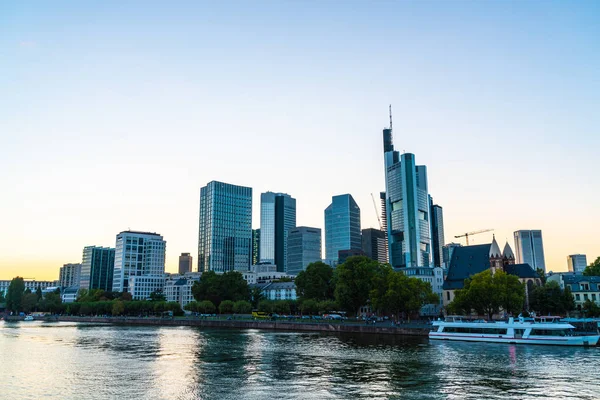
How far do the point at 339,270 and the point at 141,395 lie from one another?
112149mm

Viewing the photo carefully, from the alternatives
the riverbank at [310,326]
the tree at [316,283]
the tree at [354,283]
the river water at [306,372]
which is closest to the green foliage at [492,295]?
the riverbank at [310,326]

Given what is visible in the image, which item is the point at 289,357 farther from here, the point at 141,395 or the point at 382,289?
the point at 382,289

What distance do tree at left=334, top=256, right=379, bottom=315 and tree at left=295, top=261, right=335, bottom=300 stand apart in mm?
18143

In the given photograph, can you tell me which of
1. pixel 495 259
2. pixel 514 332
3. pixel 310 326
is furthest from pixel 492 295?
pixel 495 259

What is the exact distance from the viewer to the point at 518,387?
51.2 meters

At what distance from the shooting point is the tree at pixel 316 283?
575 ft

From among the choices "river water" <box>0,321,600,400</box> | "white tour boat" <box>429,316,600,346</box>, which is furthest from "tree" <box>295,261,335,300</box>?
"river water" <box>0,321,600,400</box>

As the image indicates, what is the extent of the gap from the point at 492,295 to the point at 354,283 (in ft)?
149

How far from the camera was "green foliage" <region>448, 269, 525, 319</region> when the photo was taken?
118m

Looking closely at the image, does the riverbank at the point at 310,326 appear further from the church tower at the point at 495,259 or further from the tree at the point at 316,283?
the church tower at the point at 495,259

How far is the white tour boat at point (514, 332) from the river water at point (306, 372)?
455 centimetres

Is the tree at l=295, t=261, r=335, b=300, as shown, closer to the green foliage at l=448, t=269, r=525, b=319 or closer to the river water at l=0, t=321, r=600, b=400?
the green foliage at l=448, t=269, r=525, b=319

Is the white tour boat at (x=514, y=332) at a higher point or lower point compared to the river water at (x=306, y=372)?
higher

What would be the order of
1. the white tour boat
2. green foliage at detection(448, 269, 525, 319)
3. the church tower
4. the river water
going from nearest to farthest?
the river water → the white tour boat → green foliage at detection(448, 269, 525, 319) → the church tower
